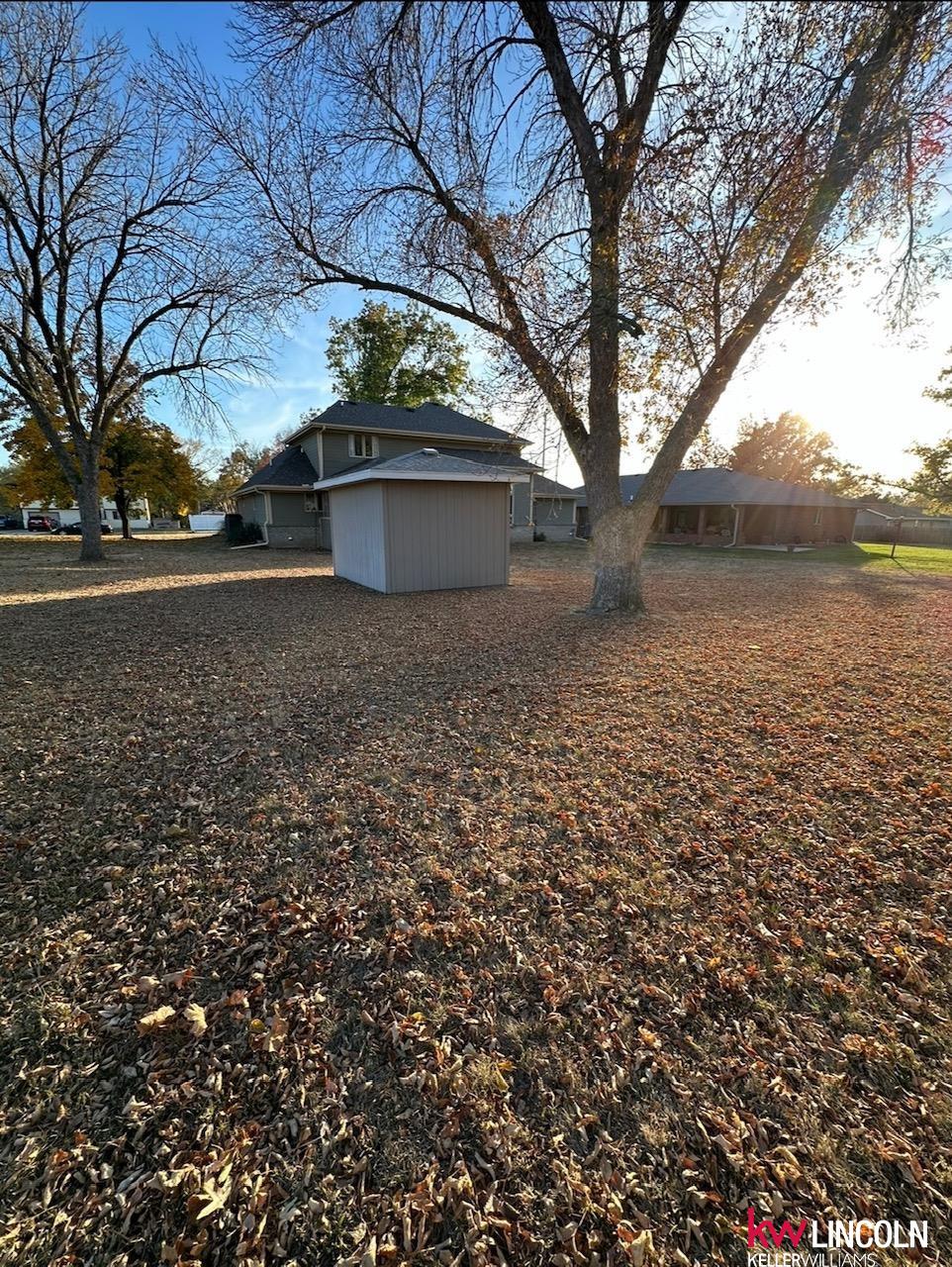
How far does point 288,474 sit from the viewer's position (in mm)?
20875

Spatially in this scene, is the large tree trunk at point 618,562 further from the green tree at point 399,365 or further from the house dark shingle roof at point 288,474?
the green tree at point 399,365

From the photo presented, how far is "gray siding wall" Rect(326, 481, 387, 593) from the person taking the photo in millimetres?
10711

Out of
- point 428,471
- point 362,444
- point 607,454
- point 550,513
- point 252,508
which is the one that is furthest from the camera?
point 550,513

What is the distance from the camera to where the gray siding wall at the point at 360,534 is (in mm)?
10711

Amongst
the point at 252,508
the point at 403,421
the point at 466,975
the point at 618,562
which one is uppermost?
the point at 403,421

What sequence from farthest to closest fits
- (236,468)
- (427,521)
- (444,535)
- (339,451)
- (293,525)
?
(236,468) < (293,525) < (339,451) < (444,535) < (427,521)

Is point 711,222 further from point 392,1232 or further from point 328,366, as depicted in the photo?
point 328,366

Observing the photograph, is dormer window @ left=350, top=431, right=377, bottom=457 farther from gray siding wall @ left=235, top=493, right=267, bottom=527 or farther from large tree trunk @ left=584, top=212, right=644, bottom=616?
large tree trunk @ left=584, top=212, right=644, bottom=616

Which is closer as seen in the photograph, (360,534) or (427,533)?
(427,533)

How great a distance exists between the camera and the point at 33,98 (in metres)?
12.1

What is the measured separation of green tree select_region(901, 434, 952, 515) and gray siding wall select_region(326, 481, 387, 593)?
33720 mm

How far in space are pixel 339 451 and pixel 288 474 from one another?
2.42 m

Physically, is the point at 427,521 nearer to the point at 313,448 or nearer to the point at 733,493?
the point at 313,448

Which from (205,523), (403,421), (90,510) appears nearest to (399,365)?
(403,421)
